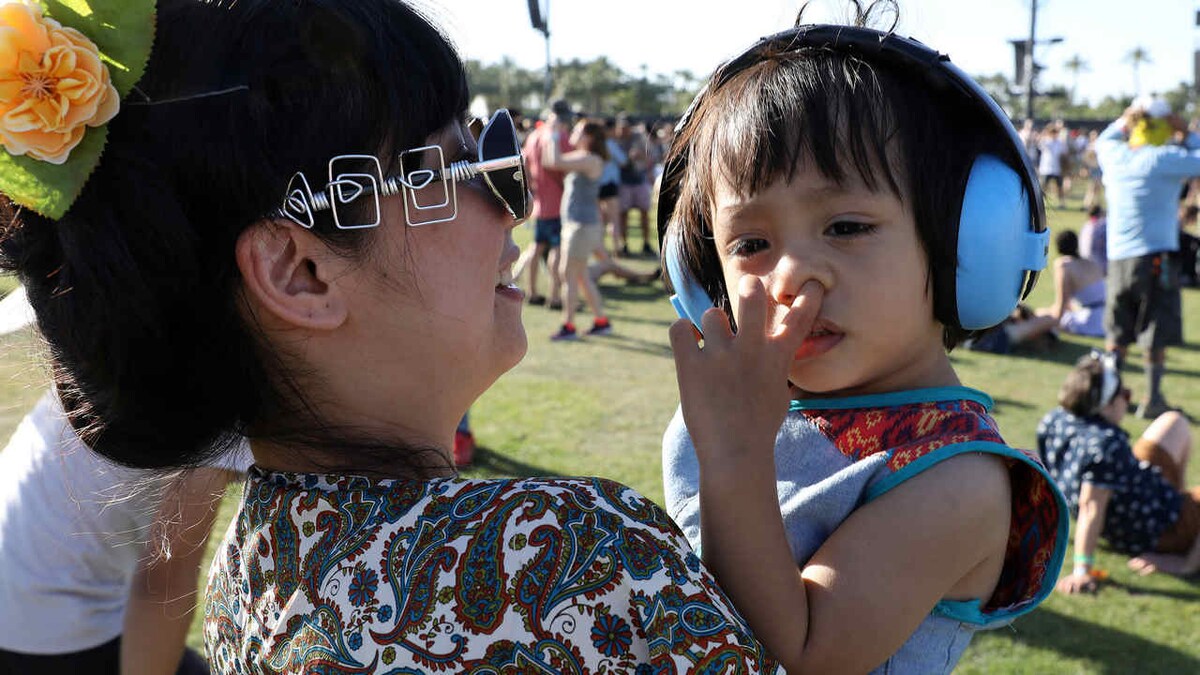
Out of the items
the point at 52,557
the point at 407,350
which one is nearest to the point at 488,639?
the point at 407,350

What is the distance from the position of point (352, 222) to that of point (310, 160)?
3.6 inches

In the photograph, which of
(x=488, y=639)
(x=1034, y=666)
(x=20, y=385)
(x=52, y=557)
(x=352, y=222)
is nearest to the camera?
(x=488, y=639)

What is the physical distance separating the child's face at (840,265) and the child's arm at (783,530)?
0.16 ft

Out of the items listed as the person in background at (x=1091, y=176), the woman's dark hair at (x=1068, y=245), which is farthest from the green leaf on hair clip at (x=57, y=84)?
the person in background at (x=1091, y=176)

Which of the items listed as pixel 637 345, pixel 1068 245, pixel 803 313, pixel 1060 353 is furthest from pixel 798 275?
pixel 1068 245

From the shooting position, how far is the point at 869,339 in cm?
144

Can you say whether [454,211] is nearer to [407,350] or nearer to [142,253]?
[407,350]

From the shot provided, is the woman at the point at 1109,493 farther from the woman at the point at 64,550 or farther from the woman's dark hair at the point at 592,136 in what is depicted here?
the woman's dark hair at the point at 592,136

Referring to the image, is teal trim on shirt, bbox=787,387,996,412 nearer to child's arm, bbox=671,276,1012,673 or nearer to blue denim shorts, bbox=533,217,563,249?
child's arm, bbox=671,276,1012,673

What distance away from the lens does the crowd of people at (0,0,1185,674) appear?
3.68ft

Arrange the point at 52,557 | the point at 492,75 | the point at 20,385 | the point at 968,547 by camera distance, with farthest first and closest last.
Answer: the point at 492,75, the point at 52,557, the point at 20,385, the point at 968,547

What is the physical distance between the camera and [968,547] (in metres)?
1.35

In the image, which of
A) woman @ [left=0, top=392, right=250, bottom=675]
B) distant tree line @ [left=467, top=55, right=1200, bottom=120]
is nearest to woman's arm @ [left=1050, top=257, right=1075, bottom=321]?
woman @ [left=0, top=392, right=250, bottom=675]

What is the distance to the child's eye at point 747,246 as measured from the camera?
1504 mm
